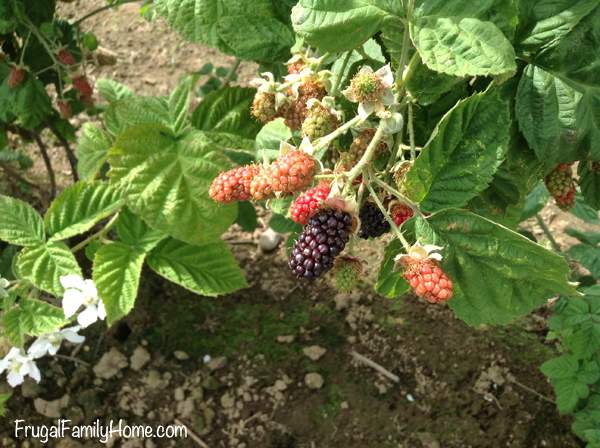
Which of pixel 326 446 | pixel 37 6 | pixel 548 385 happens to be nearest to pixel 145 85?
pixel 37 6

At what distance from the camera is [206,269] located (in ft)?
6.20

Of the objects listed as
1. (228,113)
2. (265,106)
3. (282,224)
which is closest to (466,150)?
(265,106)

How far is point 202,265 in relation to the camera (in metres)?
1.89

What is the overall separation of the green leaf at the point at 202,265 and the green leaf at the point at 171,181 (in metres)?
0.26

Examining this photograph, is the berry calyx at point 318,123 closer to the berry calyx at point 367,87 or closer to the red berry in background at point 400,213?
the berry calyx at point 367,87

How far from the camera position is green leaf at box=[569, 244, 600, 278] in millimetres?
1937

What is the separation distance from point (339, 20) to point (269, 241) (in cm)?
182

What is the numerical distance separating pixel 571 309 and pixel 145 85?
2.50 meters

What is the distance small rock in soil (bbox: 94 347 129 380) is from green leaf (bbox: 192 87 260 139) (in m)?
1.15

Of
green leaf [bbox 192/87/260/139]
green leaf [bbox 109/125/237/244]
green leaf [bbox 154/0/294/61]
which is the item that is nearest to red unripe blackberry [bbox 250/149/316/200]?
green leaf [bbox 154/0/294/61]

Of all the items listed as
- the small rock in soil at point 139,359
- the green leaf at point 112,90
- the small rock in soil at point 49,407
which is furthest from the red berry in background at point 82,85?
the small rock in soil at point 49,407

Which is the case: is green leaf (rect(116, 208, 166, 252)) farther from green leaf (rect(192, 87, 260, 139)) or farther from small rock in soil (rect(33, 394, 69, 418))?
small rock in soil (rect(33, 394, 69, 418))

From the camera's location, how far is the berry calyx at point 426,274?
3.17ft

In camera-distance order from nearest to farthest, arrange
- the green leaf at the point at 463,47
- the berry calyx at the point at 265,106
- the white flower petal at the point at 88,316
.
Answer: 1. the green leaf at the point at 463,47
2. the berry calyx at the point at 265,106
3. the white flower petal at the point at 88,316
